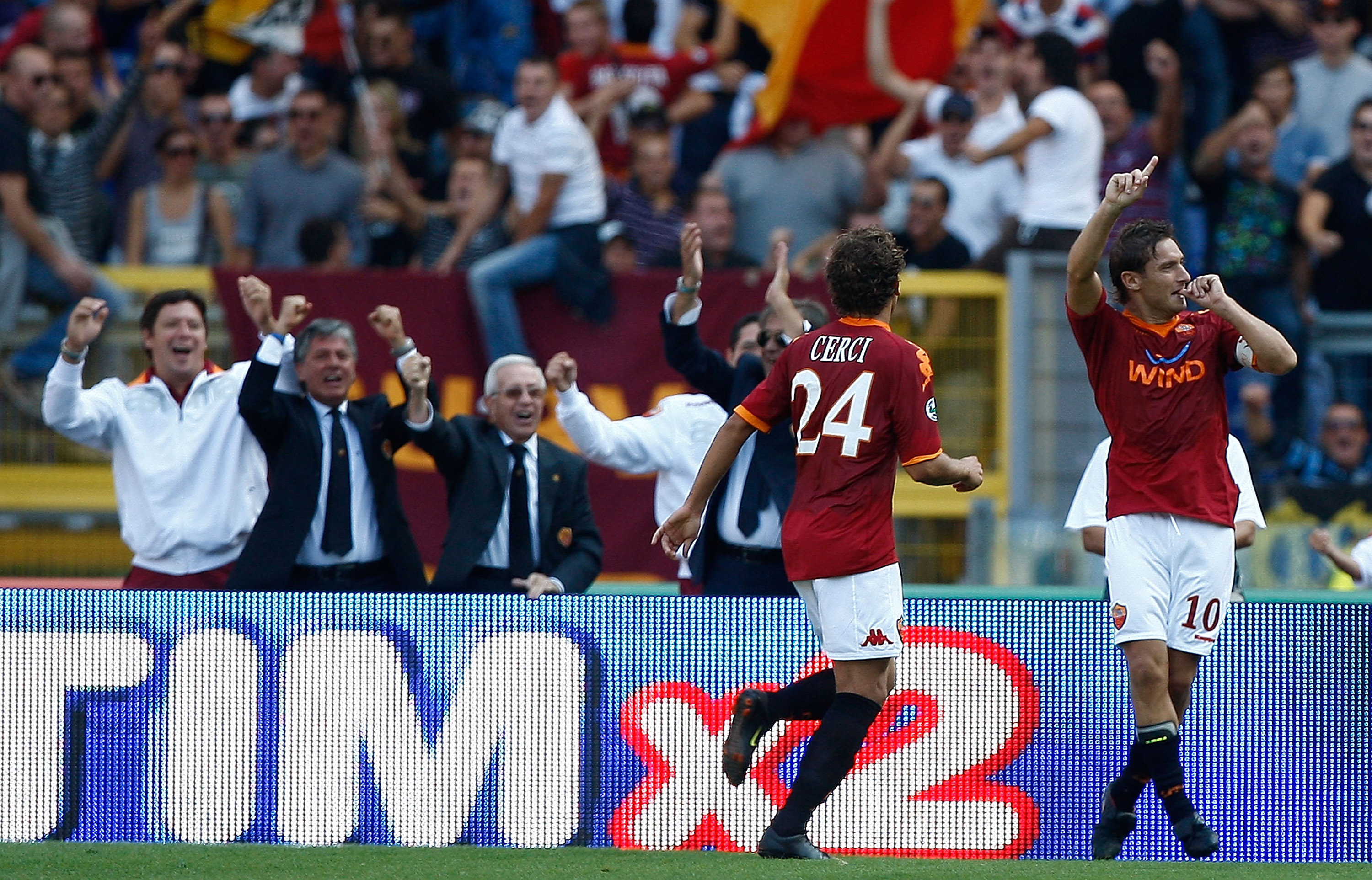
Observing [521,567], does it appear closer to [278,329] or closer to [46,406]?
[278,329]

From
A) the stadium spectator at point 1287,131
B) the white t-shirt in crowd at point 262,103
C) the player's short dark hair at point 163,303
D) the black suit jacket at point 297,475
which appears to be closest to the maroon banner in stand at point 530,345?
the white t-shirt in crowd at point 262,103

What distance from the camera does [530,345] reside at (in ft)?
36.7

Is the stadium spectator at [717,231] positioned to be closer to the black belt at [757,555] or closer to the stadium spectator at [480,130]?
the stadium spectator at [480,130]

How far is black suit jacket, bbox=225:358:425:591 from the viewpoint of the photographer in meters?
7.26

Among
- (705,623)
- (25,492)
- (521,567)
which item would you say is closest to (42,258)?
(25,492)

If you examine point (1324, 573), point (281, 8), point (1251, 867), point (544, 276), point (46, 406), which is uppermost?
point (281, 8)

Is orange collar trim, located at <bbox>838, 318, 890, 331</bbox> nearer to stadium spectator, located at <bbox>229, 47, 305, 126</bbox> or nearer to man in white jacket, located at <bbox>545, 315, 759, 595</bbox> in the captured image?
man in white jacket, located at <bbox>545, 315, 759, 595</bbox>

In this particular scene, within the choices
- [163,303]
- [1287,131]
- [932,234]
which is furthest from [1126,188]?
[1287,131]

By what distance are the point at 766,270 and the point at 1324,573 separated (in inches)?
133

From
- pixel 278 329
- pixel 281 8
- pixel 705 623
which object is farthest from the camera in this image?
pixel 281 8

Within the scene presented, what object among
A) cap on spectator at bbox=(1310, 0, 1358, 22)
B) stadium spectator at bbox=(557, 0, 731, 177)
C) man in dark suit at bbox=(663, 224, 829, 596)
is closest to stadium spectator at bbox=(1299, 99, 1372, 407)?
cap on spectator at bbox=(1310, 0, 1358, 22)

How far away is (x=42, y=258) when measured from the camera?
1110 cm

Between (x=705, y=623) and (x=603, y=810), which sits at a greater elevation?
(x=705, y=623)

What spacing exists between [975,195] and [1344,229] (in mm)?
Answer: 2190
